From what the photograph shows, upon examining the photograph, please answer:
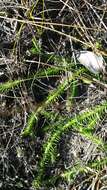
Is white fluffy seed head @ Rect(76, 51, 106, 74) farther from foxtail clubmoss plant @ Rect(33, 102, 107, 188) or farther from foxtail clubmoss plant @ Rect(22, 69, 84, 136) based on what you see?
foxtail clubmoss plant @ Rect(33, 102, 107, 188)

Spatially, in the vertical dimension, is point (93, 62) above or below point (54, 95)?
above

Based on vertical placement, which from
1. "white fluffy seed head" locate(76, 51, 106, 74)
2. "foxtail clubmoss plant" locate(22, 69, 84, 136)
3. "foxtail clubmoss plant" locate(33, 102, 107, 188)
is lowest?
"foxtail clubmoss plant" locate(33, 102, 107, 188)

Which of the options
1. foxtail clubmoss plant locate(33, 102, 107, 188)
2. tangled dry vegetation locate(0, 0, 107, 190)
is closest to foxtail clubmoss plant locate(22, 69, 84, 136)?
tangled dry vegetation locate(0, 0, 107, 190)

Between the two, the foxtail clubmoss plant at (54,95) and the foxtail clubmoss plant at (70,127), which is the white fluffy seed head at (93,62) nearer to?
the foxtail clubmoss plant at (54,95)

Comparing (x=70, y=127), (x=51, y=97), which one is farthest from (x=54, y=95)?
(x=70, y=127)

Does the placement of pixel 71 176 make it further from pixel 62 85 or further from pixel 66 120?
pixel 62 85

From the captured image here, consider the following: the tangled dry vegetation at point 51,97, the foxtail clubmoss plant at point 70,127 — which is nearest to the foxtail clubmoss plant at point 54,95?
the tangled dry vegetation at point 51,97

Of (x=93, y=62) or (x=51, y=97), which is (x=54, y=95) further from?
(x=93, y=62)
